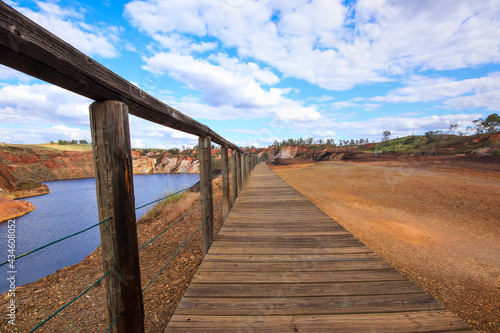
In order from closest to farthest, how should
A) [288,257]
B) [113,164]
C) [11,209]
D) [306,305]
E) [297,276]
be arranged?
[113,164], [306,305], [297,276], [288,257], [11,209]

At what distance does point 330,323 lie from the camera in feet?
4.27

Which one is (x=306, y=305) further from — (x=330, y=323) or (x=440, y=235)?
(x=440, y=235)

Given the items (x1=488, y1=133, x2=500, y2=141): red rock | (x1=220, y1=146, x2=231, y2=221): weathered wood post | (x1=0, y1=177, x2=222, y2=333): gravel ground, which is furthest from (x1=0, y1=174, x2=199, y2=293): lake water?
(x1=488, y1=133, x2=500, y2=141): red rock

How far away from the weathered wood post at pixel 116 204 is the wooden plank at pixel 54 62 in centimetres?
9

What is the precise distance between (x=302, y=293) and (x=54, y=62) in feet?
6.35

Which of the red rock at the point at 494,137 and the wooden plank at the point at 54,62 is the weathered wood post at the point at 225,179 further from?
the red rock at the point at 494,137

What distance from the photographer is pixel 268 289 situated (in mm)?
1639

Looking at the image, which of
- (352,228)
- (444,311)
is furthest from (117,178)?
(352,228)

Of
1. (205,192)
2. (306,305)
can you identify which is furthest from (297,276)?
(205,192)

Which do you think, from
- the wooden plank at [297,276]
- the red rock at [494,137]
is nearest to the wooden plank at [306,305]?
the wooden plank at [297,276]

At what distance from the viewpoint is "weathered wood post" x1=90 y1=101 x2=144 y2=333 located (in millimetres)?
986

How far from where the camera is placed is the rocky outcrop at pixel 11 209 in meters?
6.92

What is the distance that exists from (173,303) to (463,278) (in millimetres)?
3639

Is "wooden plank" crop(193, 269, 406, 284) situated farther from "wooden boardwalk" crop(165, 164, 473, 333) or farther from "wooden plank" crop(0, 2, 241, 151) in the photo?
"wooden plank" crop(0, 2, 241, 151)
